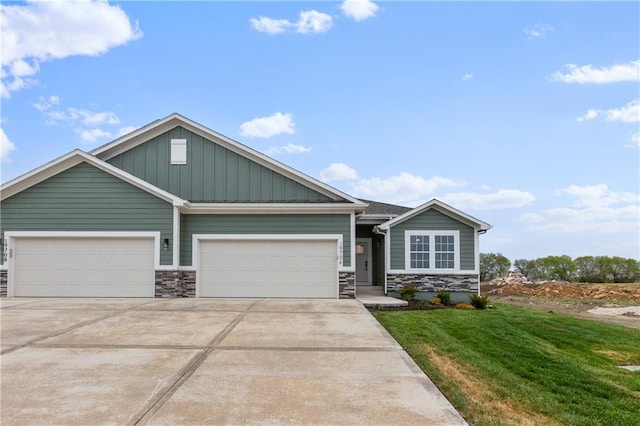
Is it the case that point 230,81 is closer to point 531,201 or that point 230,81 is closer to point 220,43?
point 220,43

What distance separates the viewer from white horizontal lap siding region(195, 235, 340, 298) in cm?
1316

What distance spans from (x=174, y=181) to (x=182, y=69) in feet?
16.2

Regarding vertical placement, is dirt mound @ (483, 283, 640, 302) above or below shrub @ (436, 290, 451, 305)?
below

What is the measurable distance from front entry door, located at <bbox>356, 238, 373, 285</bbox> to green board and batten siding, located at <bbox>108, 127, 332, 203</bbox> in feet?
15.6

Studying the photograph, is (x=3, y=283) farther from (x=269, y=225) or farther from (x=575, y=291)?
(x=575, y=291)

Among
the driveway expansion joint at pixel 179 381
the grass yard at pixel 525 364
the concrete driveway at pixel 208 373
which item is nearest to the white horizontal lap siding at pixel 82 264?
the concrete driveway at pixel 208 373

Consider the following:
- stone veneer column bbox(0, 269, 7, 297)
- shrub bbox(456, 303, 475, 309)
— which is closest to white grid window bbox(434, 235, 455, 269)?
shrub bbox(456, 303, 475, 309)

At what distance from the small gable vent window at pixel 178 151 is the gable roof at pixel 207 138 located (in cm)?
47

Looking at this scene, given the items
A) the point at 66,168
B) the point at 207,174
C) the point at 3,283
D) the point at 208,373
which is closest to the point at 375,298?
the point at 207,174

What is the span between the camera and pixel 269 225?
43.5 feet

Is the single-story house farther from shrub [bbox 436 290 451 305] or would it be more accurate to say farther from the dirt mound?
the dirt mound

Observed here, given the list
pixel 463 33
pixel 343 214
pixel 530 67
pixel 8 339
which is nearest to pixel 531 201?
pixel 530 67

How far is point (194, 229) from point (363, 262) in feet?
24.2

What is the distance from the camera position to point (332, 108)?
1792 centimetres
